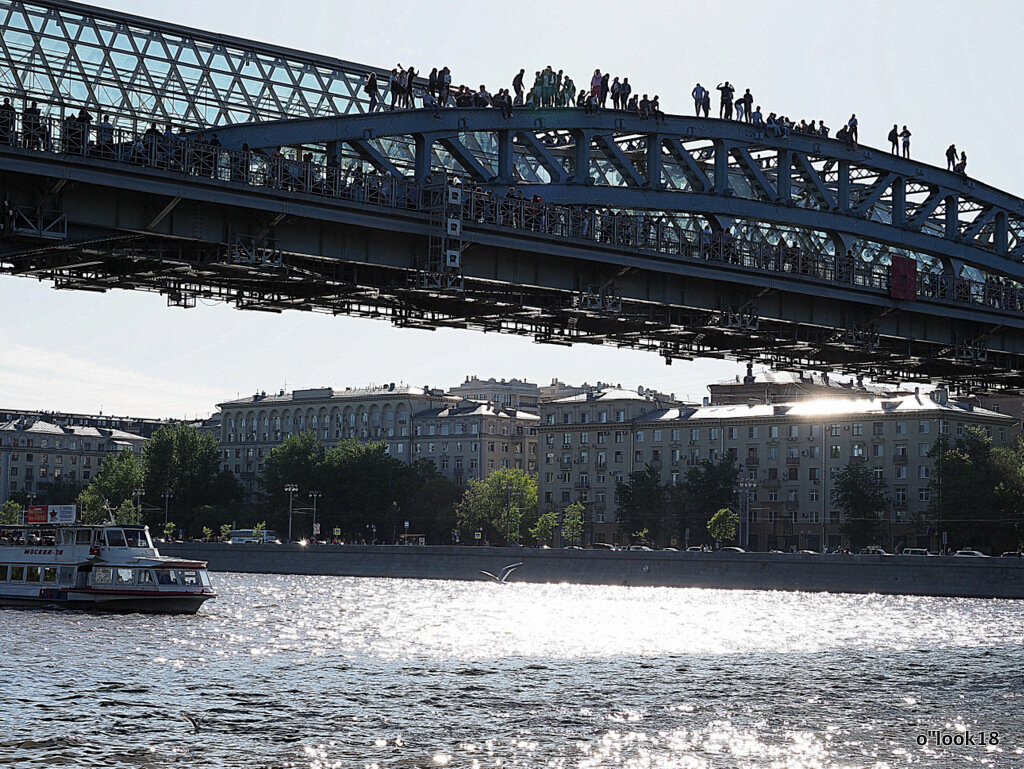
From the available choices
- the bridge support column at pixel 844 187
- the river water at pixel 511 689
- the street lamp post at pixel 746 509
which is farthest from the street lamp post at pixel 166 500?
the bridge support column at pixel 844 187

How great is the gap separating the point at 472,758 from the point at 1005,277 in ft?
117

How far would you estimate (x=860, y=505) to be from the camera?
132625 mm

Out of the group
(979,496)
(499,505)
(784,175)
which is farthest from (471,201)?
(499,505)

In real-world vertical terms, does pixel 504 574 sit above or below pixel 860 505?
below

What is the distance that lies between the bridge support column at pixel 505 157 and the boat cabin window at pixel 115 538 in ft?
101

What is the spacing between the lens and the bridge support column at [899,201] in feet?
180

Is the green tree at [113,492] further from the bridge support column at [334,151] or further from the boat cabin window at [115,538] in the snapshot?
the bridge support column at [334,151]

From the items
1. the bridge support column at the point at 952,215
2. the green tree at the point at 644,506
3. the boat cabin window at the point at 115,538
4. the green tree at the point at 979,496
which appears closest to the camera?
the bridge support column at the point at 952,215

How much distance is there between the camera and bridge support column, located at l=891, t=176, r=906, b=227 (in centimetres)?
5500

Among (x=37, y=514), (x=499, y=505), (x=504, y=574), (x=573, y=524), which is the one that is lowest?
(x=504, y=574)

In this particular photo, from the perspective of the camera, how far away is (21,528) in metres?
70.9

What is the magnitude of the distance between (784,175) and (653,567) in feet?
186

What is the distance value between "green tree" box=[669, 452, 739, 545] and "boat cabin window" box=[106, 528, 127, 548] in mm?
79993

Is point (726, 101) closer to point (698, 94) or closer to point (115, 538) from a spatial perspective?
point (698, 94)
